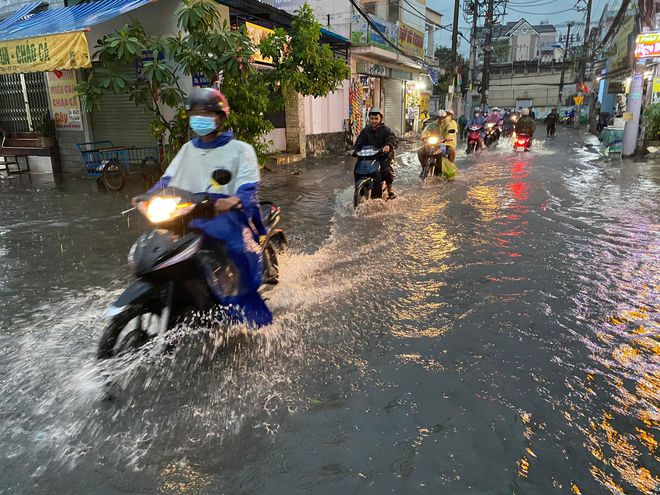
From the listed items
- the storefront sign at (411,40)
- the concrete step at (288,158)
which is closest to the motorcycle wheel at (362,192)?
the concrete step at (288,158)

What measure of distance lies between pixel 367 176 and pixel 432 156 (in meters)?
3.13

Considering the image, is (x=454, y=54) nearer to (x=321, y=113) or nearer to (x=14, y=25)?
(x=321, y=113)

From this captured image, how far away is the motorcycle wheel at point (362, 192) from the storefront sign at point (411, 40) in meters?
19.8

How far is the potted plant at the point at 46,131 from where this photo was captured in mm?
13500

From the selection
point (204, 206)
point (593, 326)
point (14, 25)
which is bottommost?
point (593, 326)

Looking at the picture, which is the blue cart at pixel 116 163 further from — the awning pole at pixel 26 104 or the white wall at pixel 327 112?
the white wall at pixel 327 112

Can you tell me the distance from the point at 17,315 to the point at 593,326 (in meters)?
4.99

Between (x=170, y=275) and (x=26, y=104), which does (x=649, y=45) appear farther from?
(x=26, y=104)

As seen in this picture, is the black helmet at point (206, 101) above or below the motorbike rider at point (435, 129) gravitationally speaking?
above

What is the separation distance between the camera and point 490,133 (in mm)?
20750

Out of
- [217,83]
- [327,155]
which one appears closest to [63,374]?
[217,83]

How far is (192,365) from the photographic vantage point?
340 centimetres

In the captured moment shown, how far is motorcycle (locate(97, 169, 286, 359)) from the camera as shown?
9.94ft

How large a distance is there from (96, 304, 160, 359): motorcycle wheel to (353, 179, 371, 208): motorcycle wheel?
542cm
